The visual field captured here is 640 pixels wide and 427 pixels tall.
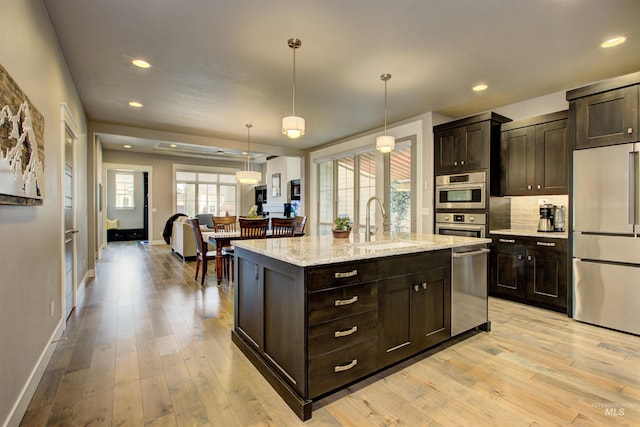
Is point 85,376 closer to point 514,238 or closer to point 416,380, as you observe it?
point 416,380

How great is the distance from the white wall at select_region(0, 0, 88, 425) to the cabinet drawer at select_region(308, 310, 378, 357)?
1504 mm

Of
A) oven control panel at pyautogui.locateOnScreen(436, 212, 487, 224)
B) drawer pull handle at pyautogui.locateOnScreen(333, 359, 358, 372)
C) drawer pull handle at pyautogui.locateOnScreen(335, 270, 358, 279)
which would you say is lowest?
drawer pull handle at pyautogui.locateOnScreen(333, 359, 358, 372)

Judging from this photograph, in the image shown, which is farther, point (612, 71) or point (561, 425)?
point (612, 71)

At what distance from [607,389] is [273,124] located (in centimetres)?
512

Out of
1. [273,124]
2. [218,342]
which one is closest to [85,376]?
[218,342]

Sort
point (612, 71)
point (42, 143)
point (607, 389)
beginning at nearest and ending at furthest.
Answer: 1. point (607, 389)
2. point (42, 143)
3. point (612, 71)

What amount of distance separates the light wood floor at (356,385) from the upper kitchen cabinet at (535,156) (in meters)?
1.59

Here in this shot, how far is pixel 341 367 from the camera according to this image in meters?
1.83

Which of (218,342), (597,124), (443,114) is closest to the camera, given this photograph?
(218,342)

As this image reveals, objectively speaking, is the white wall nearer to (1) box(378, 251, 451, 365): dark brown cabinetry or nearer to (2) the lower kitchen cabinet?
(1) box(378, 251, 451, 365): dark brown cabinetry

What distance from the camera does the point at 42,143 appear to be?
2.24 metres

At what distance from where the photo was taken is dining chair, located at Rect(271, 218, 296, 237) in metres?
4.58

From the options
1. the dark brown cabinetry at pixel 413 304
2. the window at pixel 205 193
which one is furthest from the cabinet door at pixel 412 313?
the window at pixel 205 193

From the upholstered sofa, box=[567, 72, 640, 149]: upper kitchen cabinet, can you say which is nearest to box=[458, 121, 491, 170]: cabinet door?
box=[567, 72, 640, 149]: upper kitchen cabinet
